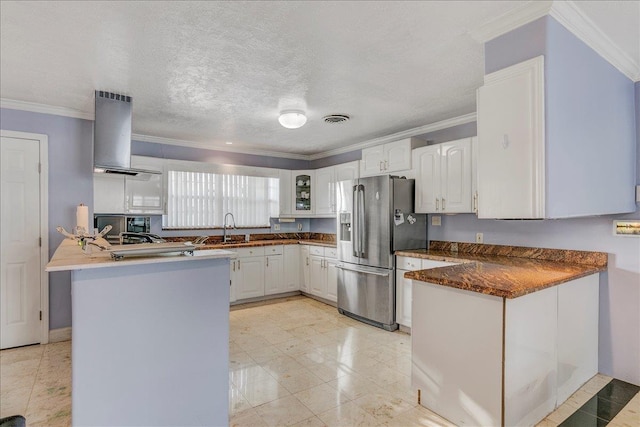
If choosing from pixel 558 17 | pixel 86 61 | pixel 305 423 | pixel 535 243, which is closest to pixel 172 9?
pixel 86 61

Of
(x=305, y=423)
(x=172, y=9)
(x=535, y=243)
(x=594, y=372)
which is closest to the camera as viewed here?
(x=172, y=9)

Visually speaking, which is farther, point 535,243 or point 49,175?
point 49,175

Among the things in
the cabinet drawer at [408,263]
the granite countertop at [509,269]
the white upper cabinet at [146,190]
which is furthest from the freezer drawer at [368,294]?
the white upper cabinet at [146,190]

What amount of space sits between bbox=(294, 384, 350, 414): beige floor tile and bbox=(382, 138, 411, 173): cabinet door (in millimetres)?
2684

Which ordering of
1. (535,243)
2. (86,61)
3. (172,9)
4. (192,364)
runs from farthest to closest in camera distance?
(535,243)
(86,61)
(192,364)
(172,9)

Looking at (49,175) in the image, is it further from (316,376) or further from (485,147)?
(485,147)

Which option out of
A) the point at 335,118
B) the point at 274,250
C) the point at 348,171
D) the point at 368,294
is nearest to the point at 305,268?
the point at 274,250

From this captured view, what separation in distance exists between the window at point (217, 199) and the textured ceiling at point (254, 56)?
4.48ft

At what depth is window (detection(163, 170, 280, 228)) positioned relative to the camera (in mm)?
4926

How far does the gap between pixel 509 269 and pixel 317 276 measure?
309 centimetres

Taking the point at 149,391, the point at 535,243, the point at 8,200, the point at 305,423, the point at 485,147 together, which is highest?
the point at 485,147

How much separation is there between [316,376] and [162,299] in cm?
153

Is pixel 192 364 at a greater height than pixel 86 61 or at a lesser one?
lesser

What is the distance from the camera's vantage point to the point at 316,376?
2.82 meters
